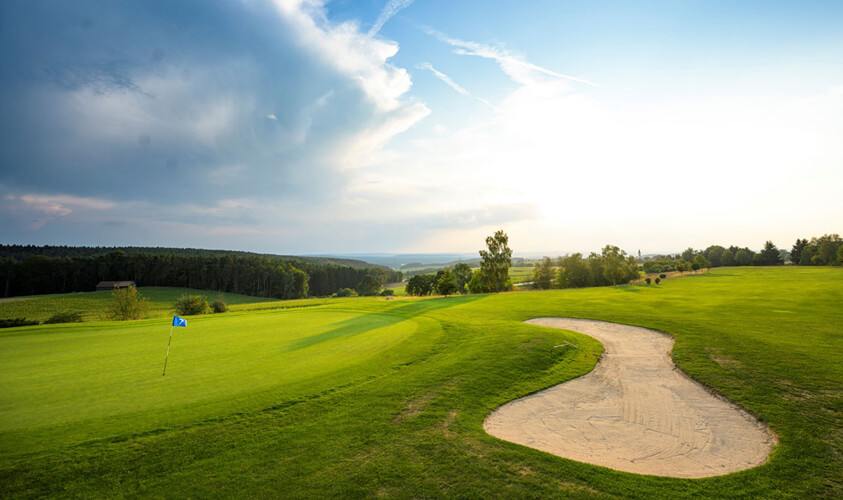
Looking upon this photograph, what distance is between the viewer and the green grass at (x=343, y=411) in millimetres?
5090

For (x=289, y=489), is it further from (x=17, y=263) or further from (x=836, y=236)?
(x=836, y=236)

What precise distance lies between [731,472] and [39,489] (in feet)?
37.8

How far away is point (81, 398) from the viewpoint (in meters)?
7.74

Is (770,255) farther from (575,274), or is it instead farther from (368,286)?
(368,286)

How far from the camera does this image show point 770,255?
88.0 meters

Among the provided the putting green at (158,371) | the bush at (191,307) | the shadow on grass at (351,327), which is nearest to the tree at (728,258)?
the shadow on grass at (351,327)

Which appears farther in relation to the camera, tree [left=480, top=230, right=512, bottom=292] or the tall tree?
the tall tree

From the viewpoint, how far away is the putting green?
6.89 meters

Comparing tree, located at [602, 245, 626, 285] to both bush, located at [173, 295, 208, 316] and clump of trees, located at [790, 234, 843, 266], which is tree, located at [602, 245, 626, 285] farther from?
bush, located at [173, 295, 208, 316]

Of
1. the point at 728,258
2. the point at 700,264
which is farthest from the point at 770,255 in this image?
the point at 700,264

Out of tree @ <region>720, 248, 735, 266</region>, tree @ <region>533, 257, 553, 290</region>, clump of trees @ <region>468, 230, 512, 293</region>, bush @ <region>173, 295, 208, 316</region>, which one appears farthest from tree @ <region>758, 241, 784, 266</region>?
bush @ <region>173, 295, 208, 316</region>

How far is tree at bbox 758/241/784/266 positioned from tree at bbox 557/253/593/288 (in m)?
65.0

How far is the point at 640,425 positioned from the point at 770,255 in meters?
124

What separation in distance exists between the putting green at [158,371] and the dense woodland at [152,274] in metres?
82.0
